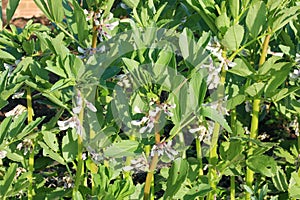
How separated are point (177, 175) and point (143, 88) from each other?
232 mm

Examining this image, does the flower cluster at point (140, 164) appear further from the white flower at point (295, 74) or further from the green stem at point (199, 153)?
the white flower at point (295, 74)

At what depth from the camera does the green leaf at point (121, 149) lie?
1363mm

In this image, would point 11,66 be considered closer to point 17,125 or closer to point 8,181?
point 17,125

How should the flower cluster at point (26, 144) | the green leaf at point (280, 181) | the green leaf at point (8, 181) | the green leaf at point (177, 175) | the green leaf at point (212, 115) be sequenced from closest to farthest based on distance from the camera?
1. the green leaf at point (212, 115)
2. the green leaf at point (177, 175)
3. the green leaf at point (8, 181)
4. the flower cluster at point (26, 144)
5. the green leaf at point (280, 181)

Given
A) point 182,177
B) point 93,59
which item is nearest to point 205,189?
point 182,177

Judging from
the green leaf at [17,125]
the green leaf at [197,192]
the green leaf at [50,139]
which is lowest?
the green leaf at [197,192]

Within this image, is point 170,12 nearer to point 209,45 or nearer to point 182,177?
point 209,45

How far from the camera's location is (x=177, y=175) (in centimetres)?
141

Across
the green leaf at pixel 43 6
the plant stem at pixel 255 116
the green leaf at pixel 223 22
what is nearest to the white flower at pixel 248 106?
the plant stem at pixel 255 116

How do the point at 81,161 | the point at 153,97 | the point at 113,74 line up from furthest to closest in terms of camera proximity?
1. the point at 81,161
2. the point at 113,74
3. the point at 153,97

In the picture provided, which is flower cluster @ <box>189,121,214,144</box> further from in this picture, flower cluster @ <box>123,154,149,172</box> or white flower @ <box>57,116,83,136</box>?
white flower @ <box>57,116,83,136</box>

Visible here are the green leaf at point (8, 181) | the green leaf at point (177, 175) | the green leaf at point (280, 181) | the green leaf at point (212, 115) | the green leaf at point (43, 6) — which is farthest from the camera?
the green leaf at point (280, 181)

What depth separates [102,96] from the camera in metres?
1.62

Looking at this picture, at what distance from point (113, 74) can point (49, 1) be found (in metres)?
0.26
